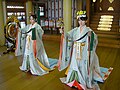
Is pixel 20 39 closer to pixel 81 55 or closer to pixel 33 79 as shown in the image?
pixel 33 79

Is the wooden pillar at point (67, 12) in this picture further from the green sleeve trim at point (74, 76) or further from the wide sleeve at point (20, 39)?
the green sleeve trim at point (74, 76)

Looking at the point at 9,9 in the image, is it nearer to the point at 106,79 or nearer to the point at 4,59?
the point at 4,59

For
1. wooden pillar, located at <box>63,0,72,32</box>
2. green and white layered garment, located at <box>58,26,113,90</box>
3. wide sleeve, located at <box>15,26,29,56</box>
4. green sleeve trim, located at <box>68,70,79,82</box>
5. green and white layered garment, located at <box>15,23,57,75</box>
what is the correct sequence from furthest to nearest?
wooden pillar, located at <box>63,0,72,32</box> < wide sleeve, located at <box>15,26,29,56</box> < green and white layered garment, located at <box>15,23,57,75</box> < green sleeve trim, located at <box>68,70,79,82</box> < green and white layered garment, located at <box>58,26,113,90</box>

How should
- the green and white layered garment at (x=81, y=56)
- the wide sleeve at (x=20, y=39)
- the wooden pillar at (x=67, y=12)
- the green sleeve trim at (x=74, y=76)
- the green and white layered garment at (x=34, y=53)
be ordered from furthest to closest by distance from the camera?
the wooden pillar at (x=67, y=12) → the wide sleeve at (x=20, y=39) → the green and white layered garment at (x=34, y=53) → the green sleeve trim at (x=74, y=76) → the green and white layered garment at (x=81, y=56)

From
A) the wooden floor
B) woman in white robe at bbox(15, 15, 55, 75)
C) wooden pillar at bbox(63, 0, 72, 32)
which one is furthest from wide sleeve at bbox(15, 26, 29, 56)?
wooden pillar at bbox(63, 0, 72, 32)

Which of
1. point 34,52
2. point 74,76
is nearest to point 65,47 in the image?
point 74,76

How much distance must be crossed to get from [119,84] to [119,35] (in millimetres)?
4706

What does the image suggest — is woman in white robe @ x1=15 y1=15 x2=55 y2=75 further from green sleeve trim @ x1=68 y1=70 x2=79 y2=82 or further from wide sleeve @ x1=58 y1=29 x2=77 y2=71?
green sleeve trim @ x1=68 y1=70 x2=79 y2=82

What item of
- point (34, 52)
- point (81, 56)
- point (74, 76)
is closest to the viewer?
point (81, 56)

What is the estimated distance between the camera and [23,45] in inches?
181

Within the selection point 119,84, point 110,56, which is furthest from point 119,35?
point 119,84

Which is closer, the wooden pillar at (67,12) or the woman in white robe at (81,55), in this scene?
the woman in white robe at (81,55)

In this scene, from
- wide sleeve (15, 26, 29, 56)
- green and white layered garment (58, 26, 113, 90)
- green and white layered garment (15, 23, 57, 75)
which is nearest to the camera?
green and white layered garment (58, 26, 113, 90)

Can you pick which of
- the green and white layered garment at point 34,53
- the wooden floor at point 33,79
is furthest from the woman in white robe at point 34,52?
the wooden floor at point 33,79
